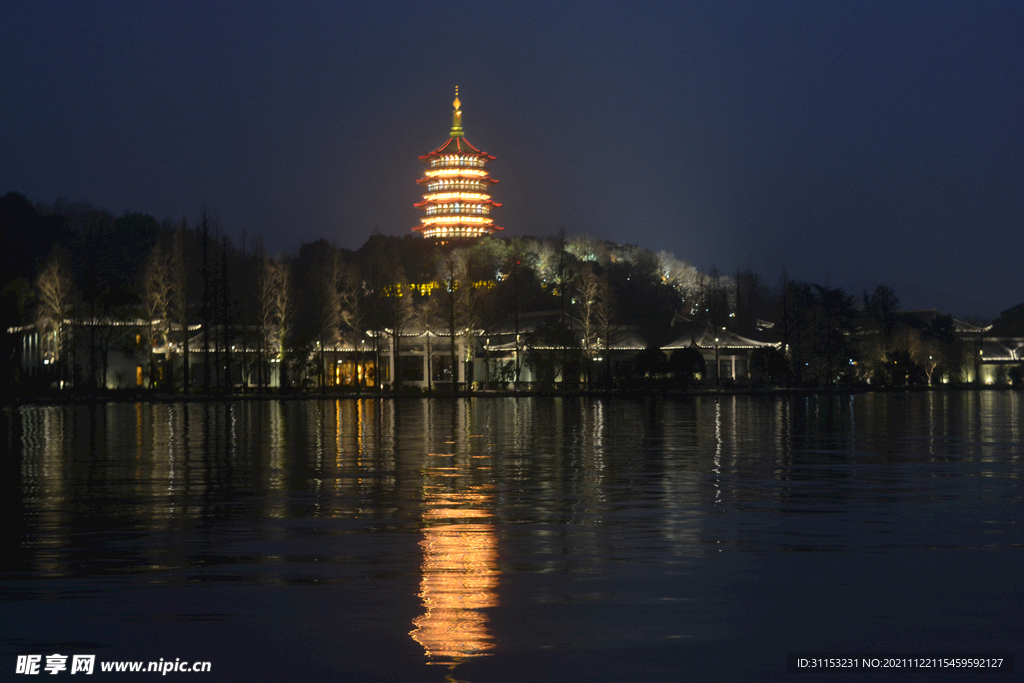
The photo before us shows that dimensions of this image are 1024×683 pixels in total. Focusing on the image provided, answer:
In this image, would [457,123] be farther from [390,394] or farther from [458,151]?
[390,394]

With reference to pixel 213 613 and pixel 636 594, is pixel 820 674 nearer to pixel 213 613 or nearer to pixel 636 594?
pixel 636 594

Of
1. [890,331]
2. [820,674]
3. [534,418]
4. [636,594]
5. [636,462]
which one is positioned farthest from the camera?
[890,331]

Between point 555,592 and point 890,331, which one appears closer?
point 555,592

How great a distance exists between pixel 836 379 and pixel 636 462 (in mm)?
62482

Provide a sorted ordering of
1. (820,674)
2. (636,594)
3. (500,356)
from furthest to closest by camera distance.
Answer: (500,356) < (636,594) < (820,674)

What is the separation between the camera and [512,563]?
749 cm

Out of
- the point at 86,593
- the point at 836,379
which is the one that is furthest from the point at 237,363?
the point at 86,593

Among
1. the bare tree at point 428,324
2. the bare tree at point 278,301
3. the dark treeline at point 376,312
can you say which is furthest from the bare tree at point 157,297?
the bare tree at point 428,324

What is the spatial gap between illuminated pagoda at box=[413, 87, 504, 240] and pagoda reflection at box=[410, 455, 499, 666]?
355 ft

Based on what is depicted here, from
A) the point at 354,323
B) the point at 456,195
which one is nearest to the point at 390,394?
the point at 354,323

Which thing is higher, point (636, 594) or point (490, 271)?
point (490, 271)

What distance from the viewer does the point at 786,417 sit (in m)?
31.0

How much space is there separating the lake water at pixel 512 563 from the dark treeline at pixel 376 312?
4044cm

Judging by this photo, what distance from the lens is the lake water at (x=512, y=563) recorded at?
5.27 meters
